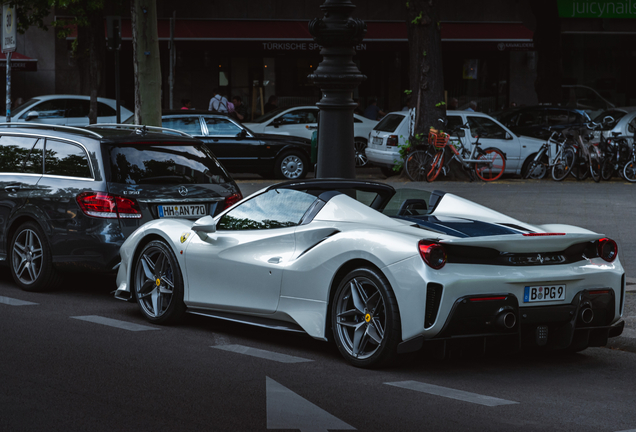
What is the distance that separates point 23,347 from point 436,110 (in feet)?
45.8

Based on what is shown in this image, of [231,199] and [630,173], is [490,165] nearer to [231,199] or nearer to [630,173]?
[630,173]

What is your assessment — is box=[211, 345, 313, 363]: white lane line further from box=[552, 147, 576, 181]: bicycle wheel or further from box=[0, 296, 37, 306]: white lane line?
box=[552, 147, 576, 181]: bicycle wheel

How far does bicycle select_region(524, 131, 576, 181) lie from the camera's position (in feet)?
67.1

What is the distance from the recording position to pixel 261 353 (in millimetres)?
6508

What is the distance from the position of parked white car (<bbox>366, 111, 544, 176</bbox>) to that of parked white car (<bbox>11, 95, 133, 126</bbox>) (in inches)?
264

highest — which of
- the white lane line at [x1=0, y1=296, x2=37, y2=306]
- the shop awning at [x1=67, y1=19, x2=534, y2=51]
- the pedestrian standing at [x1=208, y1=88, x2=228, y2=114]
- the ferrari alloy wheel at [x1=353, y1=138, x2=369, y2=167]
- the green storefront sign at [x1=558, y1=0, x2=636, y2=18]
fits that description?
the green storefront sign at [x1=558, y1=0, x2=636, y2=18]

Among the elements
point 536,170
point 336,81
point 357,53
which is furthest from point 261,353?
point 357,53

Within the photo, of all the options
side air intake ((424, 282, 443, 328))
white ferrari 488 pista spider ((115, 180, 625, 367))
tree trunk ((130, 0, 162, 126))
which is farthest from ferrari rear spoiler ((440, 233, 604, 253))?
tree trunk ((130, 0, 162, 126))

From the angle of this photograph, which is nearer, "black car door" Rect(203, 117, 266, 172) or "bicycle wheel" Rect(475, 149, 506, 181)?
"bicycle wheel" Rect(475, 149, 506, 181)

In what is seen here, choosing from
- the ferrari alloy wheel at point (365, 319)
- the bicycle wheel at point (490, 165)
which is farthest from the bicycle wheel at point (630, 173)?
the ferrari alloy wheel at point (365, 319)

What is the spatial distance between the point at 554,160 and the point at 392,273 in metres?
15.6

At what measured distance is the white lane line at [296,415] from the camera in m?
4.77

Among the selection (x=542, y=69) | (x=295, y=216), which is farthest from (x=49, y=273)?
(x=542, y=69)

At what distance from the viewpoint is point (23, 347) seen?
648 centimetres
